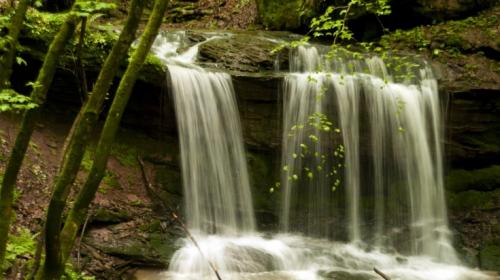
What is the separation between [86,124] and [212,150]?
215 inches

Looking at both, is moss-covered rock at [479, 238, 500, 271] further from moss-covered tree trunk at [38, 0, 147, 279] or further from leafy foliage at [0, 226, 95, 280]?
moss-covered tree trunk at [38, 0, 147, 279]

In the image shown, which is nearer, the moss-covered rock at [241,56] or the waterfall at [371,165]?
the waterfall at [371,165]

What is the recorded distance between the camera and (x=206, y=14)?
1617 centimetres

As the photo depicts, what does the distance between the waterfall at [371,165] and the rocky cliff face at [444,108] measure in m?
0.32

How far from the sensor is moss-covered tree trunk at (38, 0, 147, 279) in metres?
3.21

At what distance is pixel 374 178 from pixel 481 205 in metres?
2.23

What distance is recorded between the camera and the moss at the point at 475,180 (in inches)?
395

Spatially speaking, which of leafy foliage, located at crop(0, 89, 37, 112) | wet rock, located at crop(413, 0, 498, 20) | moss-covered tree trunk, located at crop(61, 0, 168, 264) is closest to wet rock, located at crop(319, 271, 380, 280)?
moss-covered tree trunk, located at crop(61, 0, 168, 264)

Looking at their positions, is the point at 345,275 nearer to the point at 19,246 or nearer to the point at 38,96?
the point at 19,246

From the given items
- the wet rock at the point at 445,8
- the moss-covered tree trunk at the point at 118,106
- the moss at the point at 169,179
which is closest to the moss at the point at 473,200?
the wet rock at the point at 445,8

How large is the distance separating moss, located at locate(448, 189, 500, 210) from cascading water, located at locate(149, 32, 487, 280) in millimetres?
336

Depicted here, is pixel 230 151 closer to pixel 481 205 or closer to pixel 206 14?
pixel 481 205

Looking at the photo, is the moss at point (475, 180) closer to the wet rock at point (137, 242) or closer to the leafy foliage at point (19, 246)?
the wet rock at point (137, 242)

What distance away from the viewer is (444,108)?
9.84 metres
